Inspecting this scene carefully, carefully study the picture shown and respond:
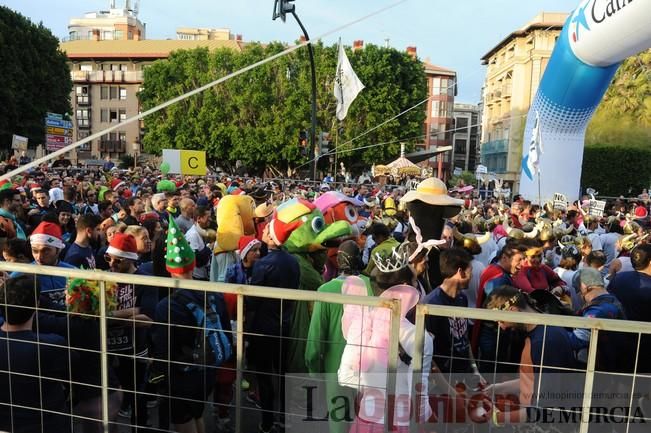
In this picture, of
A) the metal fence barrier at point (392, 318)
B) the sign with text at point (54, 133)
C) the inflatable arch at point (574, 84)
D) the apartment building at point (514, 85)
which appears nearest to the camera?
the metal fence barrier at point (392, 318)

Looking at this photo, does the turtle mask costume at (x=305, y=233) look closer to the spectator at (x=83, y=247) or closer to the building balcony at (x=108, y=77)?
the spectator at (x=83, y=247)

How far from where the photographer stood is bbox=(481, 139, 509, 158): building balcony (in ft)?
169

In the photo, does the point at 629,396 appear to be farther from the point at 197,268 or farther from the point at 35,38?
the point at 35,38

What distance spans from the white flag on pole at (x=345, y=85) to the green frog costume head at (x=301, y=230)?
37.5 feet

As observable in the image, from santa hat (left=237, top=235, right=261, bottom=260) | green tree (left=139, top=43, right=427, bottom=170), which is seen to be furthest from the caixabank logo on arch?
green tree (left=139, top=43, right=427, bottom=170)

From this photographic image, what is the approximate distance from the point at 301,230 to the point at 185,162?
1342cm

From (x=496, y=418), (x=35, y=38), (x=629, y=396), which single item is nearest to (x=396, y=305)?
(x=496, y=418)

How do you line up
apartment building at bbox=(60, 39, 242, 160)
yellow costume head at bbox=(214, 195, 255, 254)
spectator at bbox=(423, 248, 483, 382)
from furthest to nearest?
apartment building at bbox=(60, 39, 242, 160) < yellow costume head at bbox=(214, 195, 255, 254) < spectator at bbox=(423, 248, 483, 382)

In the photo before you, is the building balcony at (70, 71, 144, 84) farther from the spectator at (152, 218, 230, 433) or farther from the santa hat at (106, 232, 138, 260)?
the spectator at (152, 218, 230, 433)

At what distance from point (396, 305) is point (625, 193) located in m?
35.0

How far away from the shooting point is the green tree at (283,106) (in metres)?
37.0

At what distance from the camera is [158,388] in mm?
3225

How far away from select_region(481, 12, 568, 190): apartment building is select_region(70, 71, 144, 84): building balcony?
4196 cm

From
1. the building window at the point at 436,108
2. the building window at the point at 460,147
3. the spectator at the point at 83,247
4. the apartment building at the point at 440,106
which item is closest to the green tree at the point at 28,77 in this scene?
the spectator at the point at 83,247
